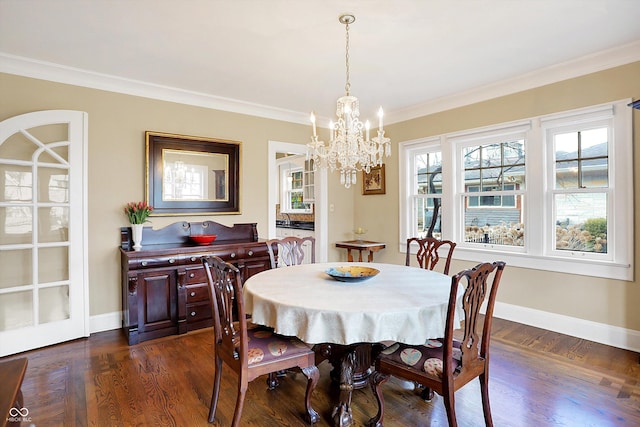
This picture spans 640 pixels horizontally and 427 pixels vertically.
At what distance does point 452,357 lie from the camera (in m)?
1.68

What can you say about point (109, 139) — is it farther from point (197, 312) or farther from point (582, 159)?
point (582, 159)

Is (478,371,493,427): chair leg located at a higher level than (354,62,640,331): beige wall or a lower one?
lower

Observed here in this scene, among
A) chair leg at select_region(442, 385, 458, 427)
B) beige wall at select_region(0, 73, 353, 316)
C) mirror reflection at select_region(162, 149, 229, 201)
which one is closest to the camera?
chair leg at select_region(442, 385, 458, 427)

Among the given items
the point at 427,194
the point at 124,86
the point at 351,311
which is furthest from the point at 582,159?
the point at 124,86

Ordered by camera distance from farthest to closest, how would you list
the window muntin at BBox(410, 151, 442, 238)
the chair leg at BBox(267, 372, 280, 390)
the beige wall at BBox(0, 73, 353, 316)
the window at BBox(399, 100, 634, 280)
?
1. the window muntin at BBox(410, 151, 442, 238)
2. the beige wall at BBox(0, 73, 353, 316)
3. the window at BBox(399, 100, 634, 280)
4. the chair leg at BBox(267, 372, 280, 390)

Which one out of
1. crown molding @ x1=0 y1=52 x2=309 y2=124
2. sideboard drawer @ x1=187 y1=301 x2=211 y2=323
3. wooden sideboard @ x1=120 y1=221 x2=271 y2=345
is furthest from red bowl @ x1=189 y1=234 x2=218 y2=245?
crown molding @ x1=0 y1=52 x2=309 y2=124

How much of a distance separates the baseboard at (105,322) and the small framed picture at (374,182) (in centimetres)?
358

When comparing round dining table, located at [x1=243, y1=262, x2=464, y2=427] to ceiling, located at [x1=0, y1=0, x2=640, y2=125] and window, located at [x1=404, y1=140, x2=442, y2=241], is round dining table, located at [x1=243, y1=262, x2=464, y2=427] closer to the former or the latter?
ceiling, located at [x1=0, y1=0, x2=640, y2=125]

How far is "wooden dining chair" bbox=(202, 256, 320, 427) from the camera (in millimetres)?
1725

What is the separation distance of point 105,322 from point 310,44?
3307mm

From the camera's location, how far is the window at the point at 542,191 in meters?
2.99

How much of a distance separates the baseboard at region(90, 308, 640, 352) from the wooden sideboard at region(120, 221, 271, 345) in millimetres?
236

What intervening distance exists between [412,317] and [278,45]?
2300mm

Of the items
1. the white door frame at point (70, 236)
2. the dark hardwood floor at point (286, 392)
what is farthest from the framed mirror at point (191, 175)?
the dark hardwood floor at point (286, 392)
